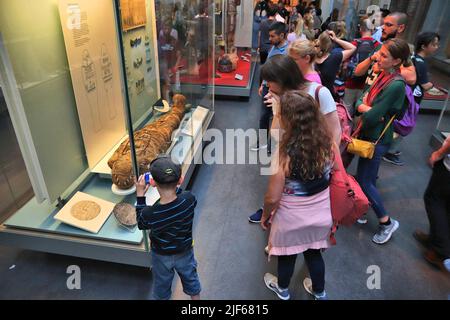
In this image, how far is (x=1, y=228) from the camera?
245 cm

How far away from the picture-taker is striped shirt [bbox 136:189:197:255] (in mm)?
1687

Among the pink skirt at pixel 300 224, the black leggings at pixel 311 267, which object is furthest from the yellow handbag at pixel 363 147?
the black leggings at pixel 311 267

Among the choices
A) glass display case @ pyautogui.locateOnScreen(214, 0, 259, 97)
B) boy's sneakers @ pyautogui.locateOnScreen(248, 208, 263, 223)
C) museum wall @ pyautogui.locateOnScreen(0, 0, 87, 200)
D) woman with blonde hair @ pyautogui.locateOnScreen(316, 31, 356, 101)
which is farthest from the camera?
glass display case @ pyautogui.locateOnScreen(214, 0, 259, 97)

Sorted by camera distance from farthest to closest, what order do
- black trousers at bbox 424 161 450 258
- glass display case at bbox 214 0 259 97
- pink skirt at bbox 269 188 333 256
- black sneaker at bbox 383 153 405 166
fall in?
glass display case at bbox 214 0 259 97 < black sneaker at bbox 383 153 405 166 < black trousers at bbox 424 161 450 258 < pink skirt at bbox 269 188 333 256

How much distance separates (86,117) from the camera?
282 centimetres

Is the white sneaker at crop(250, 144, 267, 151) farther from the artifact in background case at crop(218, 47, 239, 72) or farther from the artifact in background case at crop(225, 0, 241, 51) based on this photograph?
the artifact in background case at crop(225, 0, 241, 51)

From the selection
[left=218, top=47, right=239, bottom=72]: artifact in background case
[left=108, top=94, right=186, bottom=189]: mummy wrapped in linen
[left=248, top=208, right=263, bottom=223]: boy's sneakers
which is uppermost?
[left=108, top=94, right=186, bottom=189]: mummy wrapped in linen

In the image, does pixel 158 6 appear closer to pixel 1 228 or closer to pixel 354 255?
pixel 1 228

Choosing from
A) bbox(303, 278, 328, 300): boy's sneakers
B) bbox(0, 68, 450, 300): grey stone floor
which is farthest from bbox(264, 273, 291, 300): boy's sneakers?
bbox(303, 278, 328, 300): boy's sneakers

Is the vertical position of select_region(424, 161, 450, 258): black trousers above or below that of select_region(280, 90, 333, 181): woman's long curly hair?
below

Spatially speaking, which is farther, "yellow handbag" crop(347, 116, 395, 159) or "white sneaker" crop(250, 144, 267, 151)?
"white sneaker" crop(250, 144, 267, 151)

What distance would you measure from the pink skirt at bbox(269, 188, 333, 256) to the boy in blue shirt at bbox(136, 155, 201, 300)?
0.53m

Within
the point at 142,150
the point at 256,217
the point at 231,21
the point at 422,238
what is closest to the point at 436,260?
the point at 422,238
